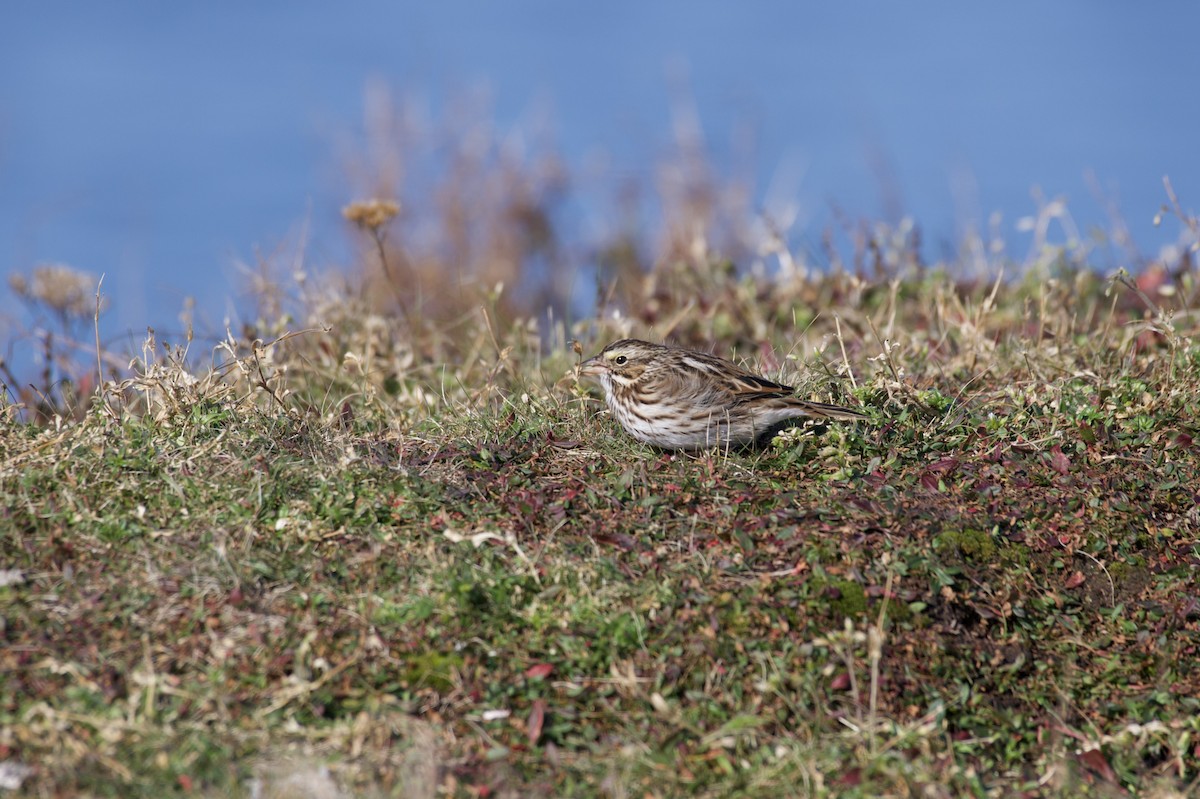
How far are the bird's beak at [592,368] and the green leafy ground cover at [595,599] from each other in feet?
0.39

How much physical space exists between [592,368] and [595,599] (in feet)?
6.10

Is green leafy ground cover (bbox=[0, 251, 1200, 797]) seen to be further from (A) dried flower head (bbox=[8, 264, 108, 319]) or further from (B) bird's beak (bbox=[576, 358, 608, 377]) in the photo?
(A) dried flower head (bbox=[8, 264, 108, 319])

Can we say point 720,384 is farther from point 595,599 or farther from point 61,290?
point 61,290

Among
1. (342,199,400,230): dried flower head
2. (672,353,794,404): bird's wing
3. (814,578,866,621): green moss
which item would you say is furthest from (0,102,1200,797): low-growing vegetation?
(342,199,400,230): dried flower head

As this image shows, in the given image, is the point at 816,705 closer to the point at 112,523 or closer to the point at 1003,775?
the point at 1003,775

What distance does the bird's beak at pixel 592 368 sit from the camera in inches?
248

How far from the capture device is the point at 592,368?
6.36 metres

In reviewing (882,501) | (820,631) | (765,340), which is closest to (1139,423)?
(882,501)

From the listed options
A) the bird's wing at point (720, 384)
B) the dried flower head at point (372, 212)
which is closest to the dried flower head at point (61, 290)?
the dried flower head at point (372, 212)

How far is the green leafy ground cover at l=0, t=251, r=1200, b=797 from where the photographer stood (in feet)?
13.8

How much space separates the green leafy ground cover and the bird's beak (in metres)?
0.12

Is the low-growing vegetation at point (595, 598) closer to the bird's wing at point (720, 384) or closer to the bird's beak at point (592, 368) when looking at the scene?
the bird's beak at point (592, 368)

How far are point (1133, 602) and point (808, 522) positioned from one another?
135cm

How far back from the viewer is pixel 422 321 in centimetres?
932
